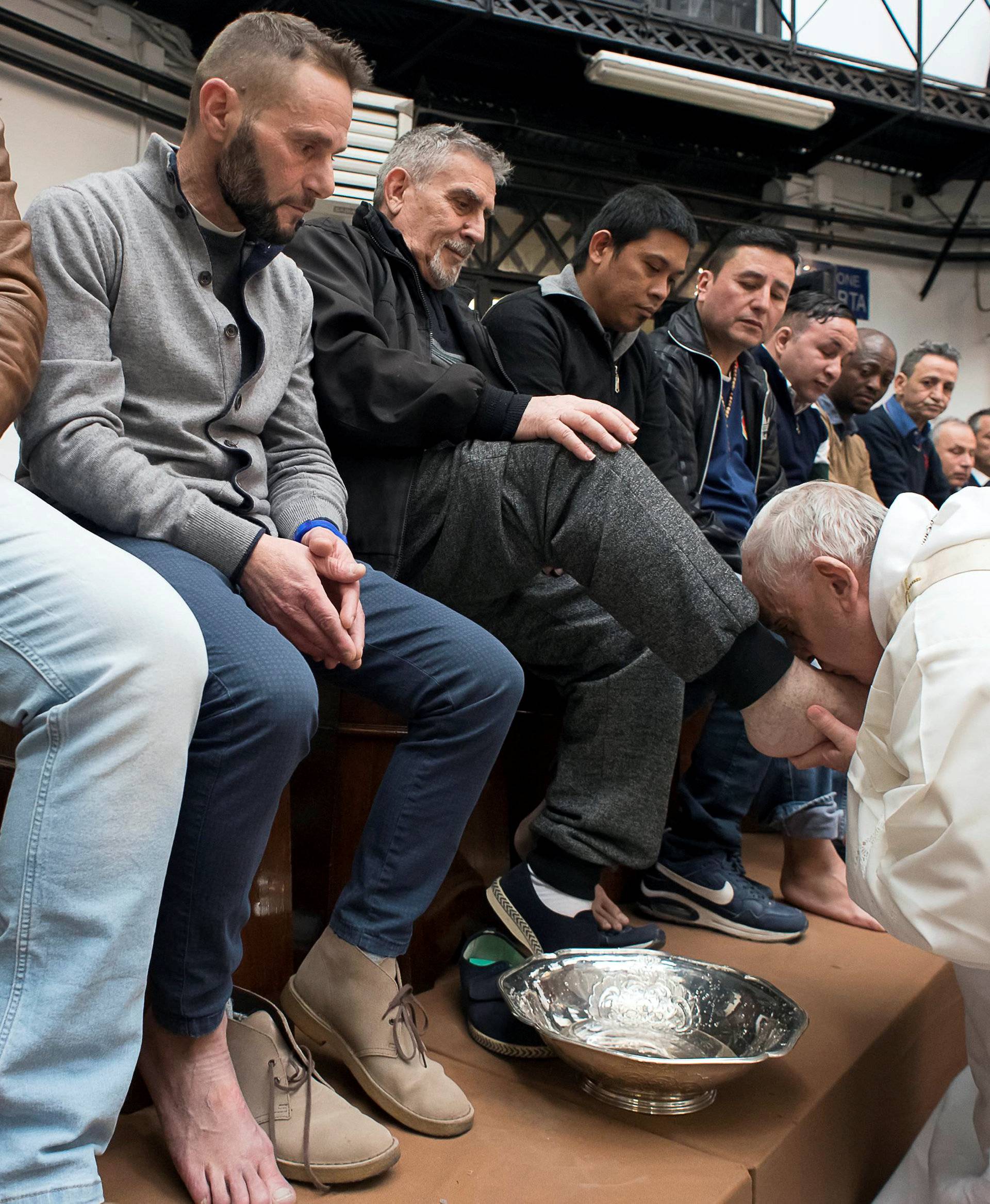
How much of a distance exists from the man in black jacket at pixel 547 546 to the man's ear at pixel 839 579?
10cm

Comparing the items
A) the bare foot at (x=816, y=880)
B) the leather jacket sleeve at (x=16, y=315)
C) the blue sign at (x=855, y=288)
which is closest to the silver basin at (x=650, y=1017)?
the bare foot at (x=816, y=880)

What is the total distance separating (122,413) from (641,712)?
87cm

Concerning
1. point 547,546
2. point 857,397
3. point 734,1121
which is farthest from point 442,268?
point 857,397

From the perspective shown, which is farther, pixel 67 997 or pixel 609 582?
pixel 609 582

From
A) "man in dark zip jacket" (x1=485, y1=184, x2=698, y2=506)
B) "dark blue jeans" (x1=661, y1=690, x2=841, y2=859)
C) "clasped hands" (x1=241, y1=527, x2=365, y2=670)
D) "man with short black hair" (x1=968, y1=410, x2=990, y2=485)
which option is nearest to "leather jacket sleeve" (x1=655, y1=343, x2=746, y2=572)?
"man in dark zip jacket" (x1=485, y1=184, x2=698, y2=506)

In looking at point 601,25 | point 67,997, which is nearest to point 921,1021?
point 67,997

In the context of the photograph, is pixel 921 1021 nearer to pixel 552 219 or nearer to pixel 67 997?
pixel 67 997

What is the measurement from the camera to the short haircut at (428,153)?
202 cm

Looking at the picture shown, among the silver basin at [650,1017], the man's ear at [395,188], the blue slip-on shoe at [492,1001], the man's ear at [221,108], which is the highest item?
the man's ear at [395,188]

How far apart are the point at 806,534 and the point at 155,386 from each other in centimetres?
85

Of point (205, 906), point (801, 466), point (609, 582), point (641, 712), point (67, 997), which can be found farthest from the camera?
point (801, 466)

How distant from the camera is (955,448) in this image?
5281mm

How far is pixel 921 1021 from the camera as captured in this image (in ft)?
5.86

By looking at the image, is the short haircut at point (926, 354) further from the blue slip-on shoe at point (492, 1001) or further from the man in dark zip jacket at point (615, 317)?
the blue slip-on shoe at point (492, 1001)
